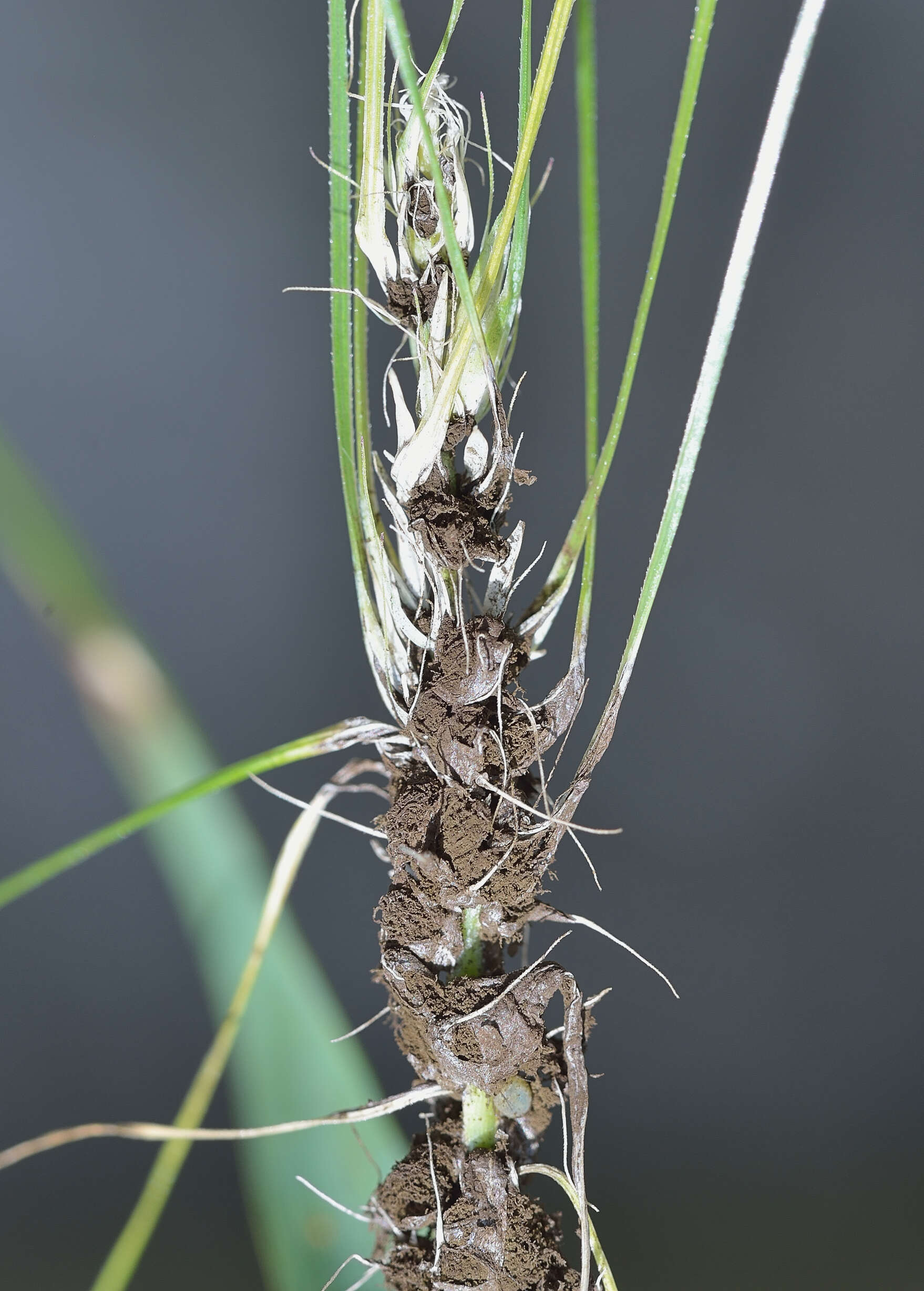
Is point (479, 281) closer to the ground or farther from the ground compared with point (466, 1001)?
farther from the ground

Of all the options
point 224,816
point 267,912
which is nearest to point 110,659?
point 224,816

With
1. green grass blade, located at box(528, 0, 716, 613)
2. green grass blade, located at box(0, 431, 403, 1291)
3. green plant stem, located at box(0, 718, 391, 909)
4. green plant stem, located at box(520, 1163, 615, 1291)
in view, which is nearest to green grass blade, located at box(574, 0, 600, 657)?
green grass blade, located at box(528, 0, 716, 613)

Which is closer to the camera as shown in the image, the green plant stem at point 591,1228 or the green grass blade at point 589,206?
the green grass blade at point 589,206

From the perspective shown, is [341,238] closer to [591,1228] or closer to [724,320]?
[724,320]

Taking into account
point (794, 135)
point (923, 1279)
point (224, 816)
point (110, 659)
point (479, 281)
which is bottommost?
point (923, 1279)

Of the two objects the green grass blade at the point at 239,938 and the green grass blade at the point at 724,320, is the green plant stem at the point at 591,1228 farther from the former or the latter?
the green grass blade at the point at 239,938

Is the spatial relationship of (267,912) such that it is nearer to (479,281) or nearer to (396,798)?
(396,798)

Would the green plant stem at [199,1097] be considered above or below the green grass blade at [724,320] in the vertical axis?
below

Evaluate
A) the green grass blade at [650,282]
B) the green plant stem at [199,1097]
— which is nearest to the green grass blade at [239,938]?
the green plant stem at [199,1097]
